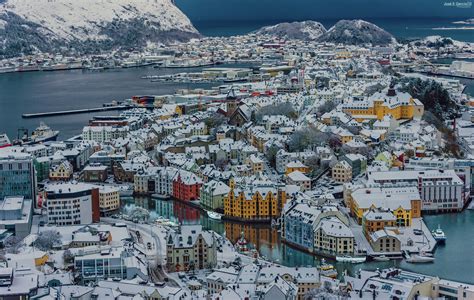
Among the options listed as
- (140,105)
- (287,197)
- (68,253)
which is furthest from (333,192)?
(140,105)

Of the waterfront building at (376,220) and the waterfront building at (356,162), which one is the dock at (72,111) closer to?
the waterfront building at (356,162)

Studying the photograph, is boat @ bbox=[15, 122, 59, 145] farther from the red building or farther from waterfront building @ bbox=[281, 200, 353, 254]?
waterfront building @ bbox=[281, 200, 353, 254]

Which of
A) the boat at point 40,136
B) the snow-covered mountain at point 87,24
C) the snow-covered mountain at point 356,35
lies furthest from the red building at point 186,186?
the snow-covered mountain at point 87,24

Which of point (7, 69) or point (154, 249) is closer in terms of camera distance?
point (154, 249)

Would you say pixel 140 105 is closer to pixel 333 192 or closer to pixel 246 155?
pixel 246 155

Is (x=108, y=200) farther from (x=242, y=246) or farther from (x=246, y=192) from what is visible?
(x=242, y=246)

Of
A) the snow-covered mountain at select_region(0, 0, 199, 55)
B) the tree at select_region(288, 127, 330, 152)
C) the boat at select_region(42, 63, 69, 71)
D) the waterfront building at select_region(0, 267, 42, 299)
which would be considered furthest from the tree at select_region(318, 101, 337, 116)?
the snow-covered mountain at select_region(0, 0, 199, 55)

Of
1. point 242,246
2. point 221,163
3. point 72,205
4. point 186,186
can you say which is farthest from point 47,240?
point 221,163
